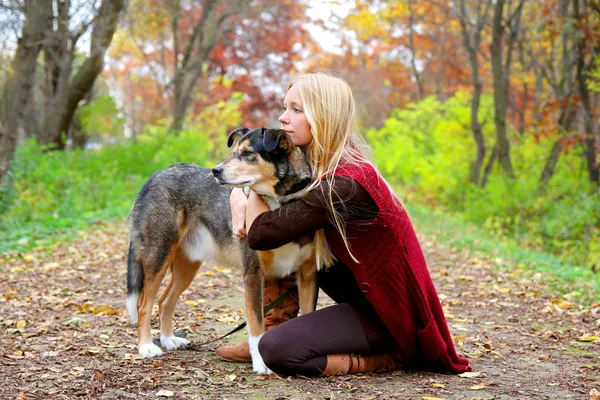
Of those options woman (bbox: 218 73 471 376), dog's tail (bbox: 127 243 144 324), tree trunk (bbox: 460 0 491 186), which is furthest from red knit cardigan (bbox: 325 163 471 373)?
tree trunk (bbox: 460 0 491 186)

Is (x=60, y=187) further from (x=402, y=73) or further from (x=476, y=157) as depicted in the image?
(x=402, y=73)

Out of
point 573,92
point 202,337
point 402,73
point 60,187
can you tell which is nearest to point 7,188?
point 60,187

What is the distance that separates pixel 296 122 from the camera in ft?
12.6

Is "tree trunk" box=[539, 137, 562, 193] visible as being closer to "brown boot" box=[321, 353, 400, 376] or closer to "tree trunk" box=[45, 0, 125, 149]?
"tree trunk" box=[45, 0, 125, 149]

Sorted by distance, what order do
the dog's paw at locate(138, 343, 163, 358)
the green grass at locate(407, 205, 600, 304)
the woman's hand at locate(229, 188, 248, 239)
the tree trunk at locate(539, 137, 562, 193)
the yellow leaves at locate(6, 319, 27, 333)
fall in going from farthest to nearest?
1. the tree trunk at locate(539, 137, 562, 193)
2. the green grass at locate(407, 205, 600, 304)
3. the yellow leaves at locate(6, 319, 27, 333)
4. the dog's paw at locate(138, 343, 163, 358)
5. the woman's hand at locate(229, 188, 248, 239)

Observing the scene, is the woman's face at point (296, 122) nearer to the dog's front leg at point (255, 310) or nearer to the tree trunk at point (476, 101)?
the dog's front leg at point (255, 310)

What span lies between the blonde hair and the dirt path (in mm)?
922

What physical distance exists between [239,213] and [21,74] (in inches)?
306

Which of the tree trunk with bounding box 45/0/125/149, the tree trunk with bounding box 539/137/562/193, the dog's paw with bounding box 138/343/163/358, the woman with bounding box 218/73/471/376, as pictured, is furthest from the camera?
the tree trunk with bounding box 45/0/125/149

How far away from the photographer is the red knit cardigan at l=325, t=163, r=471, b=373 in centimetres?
371

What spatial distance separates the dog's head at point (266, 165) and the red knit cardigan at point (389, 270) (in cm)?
31

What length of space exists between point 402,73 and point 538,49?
8.84m

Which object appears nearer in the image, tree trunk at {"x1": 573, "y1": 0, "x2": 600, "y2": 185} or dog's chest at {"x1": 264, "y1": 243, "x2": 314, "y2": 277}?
dog's chest at {"x1": 264, "y1": 243, "x2": 314, "y2": 277}

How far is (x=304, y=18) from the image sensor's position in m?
29.2
